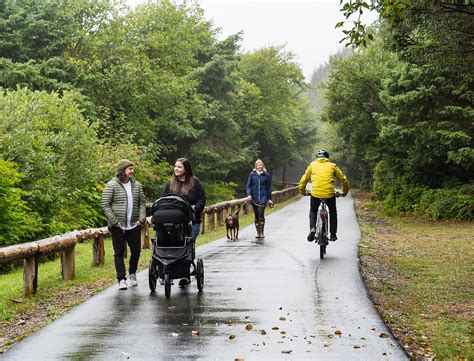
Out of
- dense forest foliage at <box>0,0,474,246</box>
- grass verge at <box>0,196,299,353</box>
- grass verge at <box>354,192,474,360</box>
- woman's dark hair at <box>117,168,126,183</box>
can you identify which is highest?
dense forest foliage at <box>0,0,474,246</box>

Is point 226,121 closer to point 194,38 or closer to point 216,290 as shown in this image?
point 194,38

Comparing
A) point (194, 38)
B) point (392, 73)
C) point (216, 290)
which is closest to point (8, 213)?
point (216, 290)

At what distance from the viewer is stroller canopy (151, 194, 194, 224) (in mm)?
9445

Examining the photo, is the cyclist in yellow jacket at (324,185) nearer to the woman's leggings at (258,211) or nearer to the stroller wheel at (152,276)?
the woman's leggings at (258,211)

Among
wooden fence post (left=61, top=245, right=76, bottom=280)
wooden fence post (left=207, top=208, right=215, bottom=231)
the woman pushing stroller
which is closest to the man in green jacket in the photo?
the woman pushing stroller

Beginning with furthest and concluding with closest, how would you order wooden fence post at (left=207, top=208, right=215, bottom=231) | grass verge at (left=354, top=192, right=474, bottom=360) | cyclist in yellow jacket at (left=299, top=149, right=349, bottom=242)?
wooden fence post at (left=207, top=208, right=215, bottom=231) < cyclist in yellow jacket at (left=299, top=149, right=349, bottom=242) < grass verge at (left=354, top=192, right=474, bottom=360)

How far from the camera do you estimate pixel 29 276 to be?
34.2ft

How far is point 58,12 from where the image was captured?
3738 centimetres

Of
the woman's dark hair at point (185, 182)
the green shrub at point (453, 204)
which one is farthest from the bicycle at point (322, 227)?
the green shrub at point (453, 204)

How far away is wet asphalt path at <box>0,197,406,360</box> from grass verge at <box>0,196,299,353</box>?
0.32m

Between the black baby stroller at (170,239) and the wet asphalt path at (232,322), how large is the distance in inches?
13.1

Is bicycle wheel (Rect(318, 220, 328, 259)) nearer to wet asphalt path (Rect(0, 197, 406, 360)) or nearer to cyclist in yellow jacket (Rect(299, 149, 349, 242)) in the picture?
cyclist in yellow jacket (Rect(299, 149, 349, 242))

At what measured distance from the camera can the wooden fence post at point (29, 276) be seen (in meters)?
10.4

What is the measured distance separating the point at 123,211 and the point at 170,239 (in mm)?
1159
